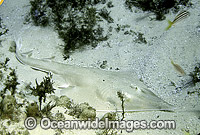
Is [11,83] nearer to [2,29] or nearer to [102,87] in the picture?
[102,87]

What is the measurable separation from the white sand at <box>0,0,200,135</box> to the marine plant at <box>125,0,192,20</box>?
0.26 m

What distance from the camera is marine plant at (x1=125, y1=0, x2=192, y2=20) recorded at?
782cm

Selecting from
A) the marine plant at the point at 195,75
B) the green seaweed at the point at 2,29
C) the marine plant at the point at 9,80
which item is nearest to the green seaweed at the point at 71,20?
the green seaweed at the point at 2,29

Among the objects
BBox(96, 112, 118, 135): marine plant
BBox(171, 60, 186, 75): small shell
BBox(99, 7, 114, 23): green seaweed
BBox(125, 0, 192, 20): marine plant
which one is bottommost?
BBox(96, 112, 118, 135): marine plant

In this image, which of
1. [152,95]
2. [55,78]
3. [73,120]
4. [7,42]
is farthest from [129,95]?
[7,42]

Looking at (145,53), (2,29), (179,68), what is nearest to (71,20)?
(2,29)

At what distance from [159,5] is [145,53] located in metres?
2.63

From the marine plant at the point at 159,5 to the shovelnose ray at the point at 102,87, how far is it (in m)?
3.32

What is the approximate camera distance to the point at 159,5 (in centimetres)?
806

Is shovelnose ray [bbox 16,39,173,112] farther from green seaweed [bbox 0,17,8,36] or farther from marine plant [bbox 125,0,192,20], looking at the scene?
marine plant [bbox 125,0,192,20]

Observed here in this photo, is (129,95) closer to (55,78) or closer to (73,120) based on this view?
(73,120)

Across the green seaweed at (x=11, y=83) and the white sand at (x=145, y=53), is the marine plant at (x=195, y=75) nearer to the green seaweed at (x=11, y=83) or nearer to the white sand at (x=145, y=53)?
the white sand at (x=145, y=53)

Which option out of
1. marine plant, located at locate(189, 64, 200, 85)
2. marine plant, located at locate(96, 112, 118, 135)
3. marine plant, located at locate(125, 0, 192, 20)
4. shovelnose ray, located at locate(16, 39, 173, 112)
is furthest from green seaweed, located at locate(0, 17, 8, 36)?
marine plant, located at locate(189, 64, 200, 85)

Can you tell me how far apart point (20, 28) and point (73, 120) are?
17.9 ft
